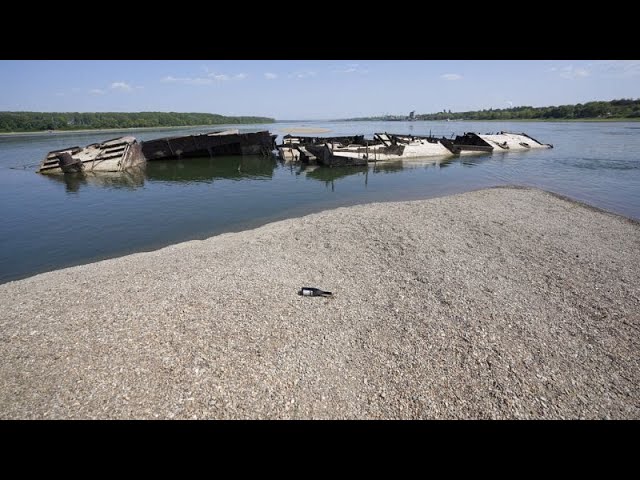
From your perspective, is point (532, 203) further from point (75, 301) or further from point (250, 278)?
point (75, 301)

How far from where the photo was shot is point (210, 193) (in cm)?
2672

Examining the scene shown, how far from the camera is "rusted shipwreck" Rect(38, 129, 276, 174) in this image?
35188 millimetres

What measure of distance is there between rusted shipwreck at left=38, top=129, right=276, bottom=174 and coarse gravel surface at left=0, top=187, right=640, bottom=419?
102 feet

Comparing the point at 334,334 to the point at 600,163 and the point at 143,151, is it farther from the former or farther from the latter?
the point at 143,151

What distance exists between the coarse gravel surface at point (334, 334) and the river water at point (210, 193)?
5787mm

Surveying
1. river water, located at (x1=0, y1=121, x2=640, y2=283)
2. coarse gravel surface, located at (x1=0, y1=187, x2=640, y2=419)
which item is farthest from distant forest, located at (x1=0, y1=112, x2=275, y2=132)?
coarse gravel surface, located at (x1=0, y1=187, x2=640, y2=419)

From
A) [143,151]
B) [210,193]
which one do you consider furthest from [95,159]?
[210,193]

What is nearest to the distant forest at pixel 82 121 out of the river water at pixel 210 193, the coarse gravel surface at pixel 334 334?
the river water at pixel 210 193

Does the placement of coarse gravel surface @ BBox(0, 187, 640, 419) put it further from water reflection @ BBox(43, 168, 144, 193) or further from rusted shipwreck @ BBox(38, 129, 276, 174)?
rusted shipwreck @ BBox(38, 129, 276, 174)

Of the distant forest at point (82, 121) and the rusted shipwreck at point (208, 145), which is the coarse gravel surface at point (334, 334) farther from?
the distant forest at point (82, 121)

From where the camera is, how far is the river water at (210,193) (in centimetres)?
1630
